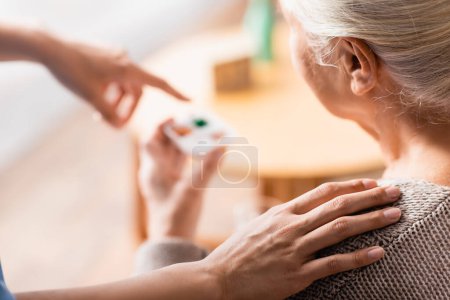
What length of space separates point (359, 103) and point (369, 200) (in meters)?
0.17

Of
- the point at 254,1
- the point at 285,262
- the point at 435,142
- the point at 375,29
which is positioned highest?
the point at 254,1

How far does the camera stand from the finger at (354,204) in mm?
840

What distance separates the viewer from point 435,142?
0.89 metres

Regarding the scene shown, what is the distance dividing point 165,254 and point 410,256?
41 cm

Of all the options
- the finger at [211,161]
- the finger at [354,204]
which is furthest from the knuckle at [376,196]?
the finger at [211,161]

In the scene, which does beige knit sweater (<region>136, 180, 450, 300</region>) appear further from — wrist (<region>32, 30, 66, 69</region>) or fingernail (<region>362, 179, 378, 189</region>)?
wrist (<region>32, 30, 66, 69</region>)

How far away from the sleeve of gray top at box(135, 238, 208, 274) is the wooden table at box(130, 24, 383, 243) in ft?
1.88

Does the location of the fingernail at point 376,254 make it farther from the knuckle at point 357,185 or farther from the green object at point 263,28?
the green object at point 263,28

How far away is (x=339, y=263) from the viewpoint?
81 cm

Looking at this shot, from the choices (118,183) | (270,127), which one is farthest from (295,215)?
(118,183)

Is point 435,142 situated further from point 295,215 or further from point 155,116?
point 155,116

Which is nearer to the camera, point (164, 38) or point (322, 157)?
point (322, 157)

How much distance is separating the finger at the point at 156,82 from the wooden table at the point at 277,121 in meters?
0.33

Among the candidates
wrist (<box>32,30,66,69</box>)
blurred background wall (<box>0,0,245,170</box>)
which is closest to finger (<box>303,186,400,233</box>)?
wrist (<box>32,30,66,69</box>)
